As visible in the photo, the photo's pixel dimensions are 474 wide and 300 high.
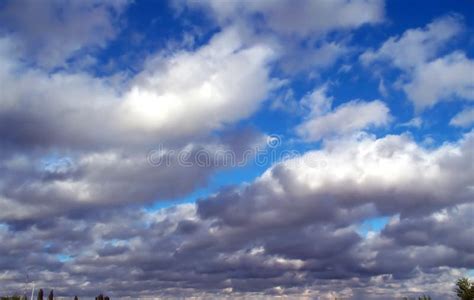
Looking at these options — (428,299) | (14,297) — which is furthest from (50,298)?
(428,299)

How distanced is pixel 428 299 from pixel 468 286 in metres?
12.4

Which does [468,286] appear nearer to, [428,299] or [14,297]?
[428,299]

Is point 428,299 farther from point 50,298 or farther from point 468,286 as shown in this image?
point 50,298

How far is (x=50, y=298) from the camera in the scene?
18638 centimetres

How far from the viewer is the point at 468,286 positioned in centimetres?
12612

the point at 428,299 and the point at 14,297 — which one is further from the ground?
the point at 14,297

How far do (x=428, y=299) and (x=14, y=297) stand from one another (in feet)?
480

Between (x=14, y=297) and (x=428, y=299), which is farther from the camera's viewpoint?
(x=14, y=297)

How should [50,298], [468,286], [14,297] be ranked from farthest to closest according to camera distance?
[50,298] < [14,297] < [468,286]

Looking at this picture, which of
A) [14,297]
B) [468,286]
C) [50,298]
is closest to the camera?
[468,286]

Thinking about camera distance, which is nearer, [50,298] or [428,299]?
[428,299]

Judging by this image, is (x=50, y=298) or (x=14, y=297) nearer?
(x=14, y=297)

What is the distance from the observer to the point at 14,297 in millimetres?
173625

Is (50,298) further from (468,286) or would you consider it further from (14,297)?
Answer: (468,286)
